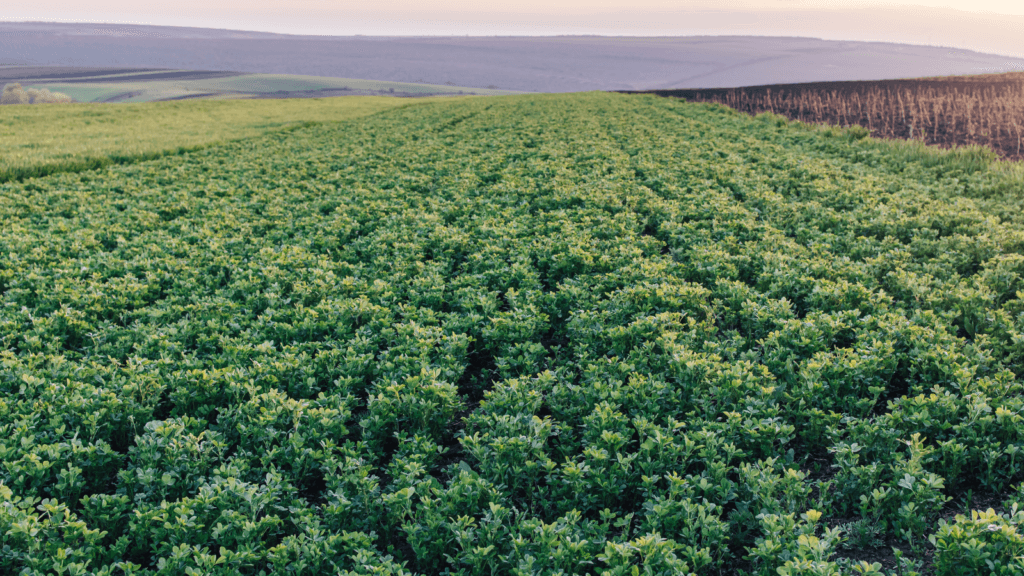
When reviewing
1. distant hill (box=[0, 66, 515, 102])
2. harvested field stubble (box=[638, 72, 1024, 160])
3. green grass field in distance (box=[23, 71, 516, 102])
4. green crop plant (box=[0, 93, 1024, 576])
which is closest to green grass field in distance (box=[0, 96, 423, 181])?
green crop plant (box=[0, 93, 1024, 576])

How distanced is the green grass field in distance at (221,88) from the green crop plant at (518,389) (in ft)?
395

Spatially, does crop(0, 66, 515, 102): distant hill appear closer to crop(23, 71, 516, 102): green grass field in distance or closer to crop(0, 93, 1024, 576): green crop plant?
crop(23, 71, 516, 102): green grass field in distance

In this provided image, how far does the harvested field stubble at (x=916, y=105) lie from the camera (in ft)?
81.4

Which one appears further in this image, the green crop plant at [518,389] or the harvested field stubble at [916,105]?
the harvested field stubble at [916,105]

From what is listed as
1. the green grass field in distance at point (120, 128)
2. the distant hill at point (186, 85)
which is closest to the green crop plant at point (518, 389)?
the green grass field in distance at point (120, 128)

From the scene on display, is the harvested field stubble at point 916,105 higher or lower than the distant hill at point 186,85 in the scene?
lower

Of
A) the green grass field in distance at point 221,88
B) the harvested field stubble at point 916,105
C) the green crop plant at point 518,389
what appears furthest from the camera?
the green grass field in distance at point 221,88

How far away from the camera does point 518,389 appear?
19.0 feet

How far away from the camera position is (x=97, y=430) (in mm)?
5238

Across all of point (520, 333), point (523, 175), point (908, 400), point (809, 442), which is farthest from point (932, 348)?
point (523, 175)

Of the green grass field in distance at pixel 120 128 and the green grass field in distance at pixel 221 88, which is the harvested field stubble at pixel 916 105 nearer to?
the green grass field in distance at pixel 120 128

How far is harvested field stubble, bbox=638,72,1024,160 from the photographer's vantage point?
2480cm

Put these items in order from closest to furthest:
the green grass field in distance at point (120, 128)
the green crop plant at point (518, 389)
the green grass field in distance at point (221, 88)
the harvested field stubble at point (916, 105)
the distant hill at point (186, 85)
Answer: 1. the green crop plant at point (518, 389)
2. the green grass field in distance at point (120, 128)
3. the harvested field stubble at point (916, 105)
4. the green grass field in distance at point (221, 88)
5. the distant hill at point (186, 85)

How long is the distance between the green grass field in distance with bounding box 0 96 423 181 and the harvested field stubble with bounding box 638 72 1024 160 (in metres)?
34.2
